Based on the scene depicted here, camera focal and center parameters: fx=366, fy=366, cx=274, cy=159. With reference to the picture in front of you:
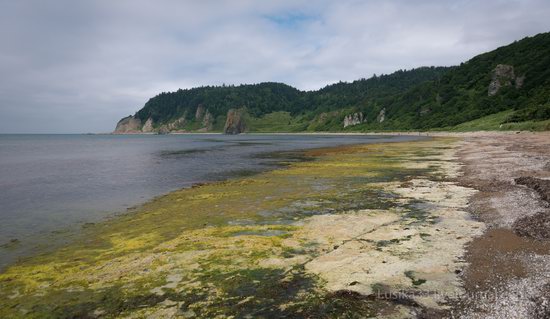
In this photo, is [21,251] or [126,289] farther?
[21,251]

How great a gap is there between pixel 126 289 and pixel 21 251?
880 centimetres

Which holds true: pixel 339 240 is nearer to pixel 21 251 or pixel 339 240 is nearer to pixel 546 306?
pixel 546 306

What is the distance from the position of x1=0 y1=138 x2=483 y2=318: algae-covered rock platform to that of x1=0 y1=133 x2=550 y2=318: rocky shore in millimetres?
55

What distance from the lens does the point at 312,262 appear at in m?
13.5

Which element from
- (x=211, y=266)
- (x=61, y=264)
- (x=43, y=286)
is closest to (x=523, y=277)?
(x=211, y=266)

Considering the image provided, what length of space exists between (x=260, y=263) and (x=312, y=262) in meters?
1.99

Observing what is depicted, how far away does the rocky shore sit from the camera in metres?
10.2

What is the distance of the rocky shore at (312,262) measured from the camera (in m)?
10.2

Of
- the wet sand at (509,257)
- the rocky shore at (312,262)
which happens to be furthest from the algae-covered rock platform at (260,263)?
the wet sand at (509,257)

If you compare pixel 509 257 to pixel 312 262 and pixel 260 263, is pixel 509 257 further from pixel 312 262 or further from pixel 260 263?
pixel 260 263

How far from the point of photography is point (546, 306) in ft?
29.8

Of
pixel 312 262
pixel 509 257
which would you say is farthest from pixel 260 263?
pixel 509 257

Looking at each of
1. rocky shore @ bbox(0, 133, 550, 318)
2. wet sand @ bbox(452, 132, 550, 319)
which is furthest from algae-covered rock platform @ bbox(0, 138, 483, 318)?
wet sand @ bbox(452, 132, 550, 319)

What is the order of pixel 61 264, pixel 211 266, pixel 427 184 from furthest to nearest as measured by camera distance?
pixel 427 184
pixel 61 264
pixel 211 266
